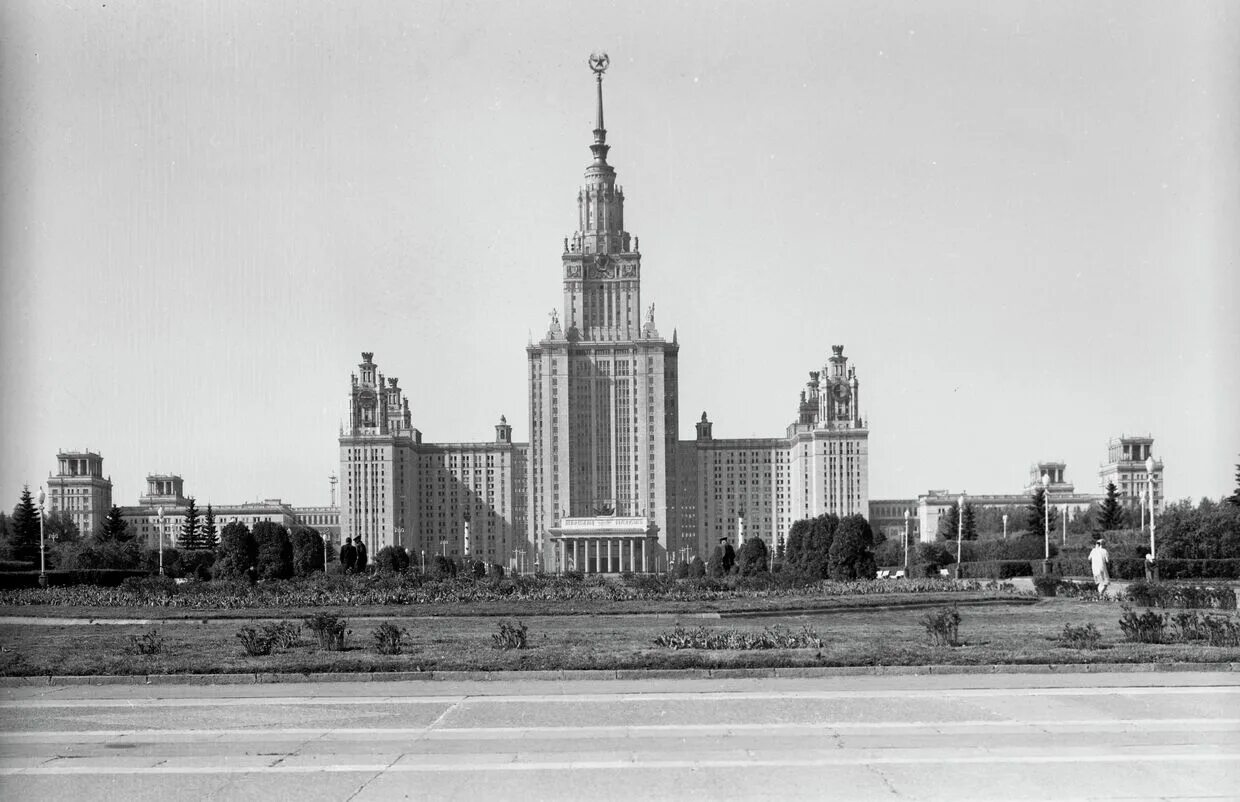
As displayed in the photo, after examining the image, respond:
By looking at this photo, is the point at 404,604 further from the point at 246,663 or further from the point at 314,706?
the point at 314,706

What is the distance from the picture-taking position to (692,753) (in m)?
13.4

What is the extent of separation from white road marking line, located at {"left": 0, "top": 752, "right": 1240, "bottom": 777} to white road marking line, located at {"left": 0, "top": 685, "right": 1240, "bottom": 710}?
4.17m

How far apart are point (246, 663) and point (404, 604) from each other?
21527 millimetres

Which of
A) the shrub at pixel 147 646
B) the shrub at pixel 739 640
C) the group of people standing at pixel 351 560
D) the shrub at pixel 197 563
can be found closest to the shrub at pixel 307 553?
the group of people standing at pixel 351 560

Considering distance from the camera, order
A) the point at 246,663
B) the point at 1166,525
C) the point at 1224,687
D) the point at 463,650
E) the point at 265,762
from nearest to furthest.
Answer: the point at 265,762
the point at 1224,687
the point at 246,663
the point at 463,650
the point at 1166,525

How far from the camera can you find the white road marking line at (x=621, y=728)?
14.6m

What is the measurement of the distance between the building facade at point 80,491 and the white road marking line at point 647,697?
14861cm

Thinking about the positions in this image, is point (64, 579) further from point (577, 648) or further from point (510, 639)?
point (577, 648)

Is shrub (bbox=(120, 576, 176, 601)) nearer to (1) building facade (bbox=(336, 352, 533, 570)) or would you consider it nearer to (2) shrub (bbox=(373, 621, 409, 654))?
(2) shrub (bbox=(373, 621, 409, 654))

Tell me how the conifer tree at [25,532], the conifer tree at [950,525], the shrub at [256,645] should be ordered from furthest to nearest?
the conifer tree at [950,525]
the conifer tree at [25,532]
the shrub at [256,645]

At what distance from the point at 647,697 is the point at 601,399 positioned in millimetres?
144896

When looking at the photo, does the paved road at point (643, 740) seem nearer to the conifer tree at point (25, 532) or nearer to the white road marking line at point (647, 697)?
the white road marking line at point (647, 697)

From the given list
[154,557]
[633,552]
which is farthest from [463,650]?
[633,552]

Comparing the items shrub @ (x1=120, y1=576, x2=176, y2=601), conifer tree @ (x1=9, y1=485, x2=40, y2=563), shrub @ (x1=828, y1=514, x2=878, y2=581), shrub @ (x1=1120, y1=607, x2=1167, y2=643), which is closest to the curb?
shrub @ (x1=1120, y1=607, x2=1167, y2=643)
